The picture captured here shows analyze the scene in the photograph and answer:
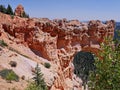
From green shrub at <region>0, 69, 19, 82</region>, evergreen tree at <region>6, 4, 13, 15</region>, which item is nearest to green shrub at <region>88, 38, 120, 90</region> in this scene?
green shrub at <region>0, 69, 19, 82</region>

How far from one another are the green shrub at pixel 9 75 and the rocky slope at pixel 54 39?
14.7 ft

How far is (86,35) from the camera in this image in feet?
131

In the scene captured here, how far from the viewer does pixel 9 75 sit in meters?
24.2

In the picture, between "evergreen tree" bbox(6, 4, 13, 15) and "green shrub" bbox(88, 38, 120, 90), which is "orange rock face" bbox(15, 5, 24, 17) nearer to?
"evergreen tree" bbox(6, 4, 13, 15)

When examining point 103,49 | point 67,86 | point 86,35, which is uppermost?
point 103,49

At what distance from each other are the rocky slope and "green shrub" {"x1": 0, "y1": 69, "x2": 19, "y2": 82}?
449 cm

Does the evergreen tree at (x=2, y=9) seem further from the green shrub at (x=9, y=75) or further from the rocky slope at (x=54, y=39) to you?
the green shrub at (x=9, y=75)

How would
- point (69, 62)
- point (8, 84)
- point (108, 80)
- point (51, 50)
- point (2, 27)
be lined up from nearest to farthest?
point (108, 80), point (8, 84), point (2, 27), point (51, 50), point (69, 62)

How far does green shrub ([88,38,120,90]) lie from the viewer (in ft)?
36.4

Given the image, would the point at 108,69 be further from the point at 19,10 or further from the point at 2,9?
the point at 2,9

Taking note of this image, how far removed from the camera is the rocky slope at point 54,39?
34375 millimetres

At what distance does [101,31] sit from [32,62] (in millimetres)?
13452

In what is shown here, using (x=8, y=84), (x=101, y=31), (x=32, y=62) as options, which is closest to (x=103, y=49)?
(x=8, y=84)

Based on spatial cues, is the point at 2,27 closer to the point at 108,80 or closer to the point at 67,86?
the point at 67,86
